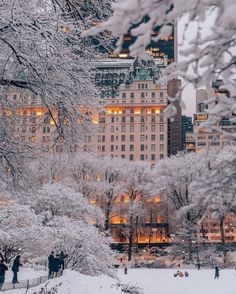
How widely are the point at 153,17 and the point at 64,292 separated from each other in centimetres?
1690

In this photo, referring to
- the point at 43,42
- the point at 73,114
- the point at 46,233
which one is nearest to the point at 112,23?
the point at 43,42

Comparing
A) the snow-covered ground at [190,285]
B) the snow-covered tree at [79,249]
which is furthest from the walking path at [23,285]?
the snow-covered ground at [190,285]

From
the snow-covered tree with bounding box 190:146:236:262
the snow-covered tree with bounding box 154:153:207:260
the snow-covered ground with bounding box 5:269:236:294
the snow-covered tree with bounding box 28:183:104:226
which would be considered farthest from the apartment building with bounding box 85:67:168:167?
the snow-covered tree with bounding box 190:146:236:262

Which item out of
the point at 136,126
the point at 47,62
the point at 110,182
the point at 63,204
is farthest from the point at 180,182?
the point at 47,62

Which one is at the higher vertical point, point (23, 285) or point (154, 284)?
point (23, 285)

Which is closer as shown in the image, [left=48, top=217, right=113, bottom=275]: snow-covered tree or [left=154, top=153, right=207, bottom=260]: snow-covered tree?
[left=48, top=217, right=113, bottom=275]: snow-covered tree

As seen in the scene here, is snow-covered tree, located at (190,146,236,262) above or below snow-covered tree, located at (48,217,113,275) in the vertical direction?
above

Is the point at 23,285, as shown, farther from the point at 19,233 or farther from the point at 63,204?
the point at 63,204

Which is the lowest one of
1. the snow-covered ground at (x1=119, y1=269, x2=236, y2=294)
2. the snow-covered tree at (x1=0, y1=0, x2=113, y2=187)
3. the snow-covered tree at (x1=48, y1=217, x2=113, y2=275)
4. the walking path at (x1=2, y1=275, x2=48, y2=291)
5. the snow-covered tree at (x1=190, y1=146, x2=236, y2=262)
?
the snow-covered ground at (x1=119, y1=269, x2=236, y2=294)

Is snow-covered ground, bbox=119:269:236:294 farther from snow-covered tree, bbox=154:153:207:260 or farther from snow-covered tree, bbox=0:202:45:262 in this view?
snow-covered tree, bbox=154:153:207:260

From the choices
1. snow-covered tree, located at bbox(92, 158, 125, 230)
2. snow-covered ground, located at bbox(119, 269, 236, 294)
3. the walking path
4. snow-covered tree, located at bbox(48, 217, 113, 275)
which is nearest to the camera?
the walking path

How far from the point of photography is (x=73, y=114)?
470 inches

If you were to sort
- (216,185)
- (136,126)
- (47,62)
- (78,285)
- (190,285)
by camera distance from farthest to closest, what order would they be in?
(136,126), (190,285), (78,285), (47,62), (216,185)

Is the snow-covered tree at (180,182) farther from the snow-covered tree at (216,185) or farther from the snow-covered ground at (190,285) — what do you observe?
the snow-covered tree at (216,185)
